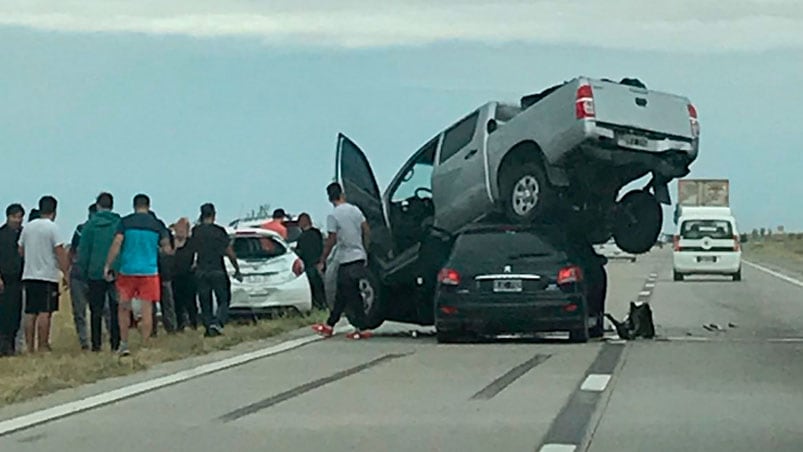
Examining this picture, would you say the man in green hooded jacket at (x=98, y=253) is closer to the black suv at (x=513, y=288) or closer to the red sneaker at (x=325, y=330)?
the red sneaker at (x=325, y=330)

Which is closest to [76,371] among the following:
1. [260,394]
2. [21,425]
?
[260,394]

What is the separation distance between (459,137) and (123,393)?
8855 mm

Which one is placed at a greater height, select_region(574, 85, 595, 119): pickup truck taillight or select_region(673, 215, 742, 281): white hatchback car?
select_region(574, 85, 595, 119): pickup truck taillight

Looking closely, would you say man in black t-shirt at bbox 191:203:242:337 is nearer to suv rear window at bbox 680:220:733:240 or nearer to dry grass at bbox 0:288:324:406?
dry grass at bbox 0:288:324:406

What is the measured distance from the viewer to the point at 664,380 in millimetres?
15602

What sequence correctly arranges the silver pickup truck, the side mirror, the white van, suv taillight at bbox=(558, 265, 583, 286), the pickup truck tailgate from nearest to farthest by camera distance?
1. suv taillight at bbox=(558, 265, 583, 286)
2. the pickup truck tailgate
3. the silver pickup truck
4. the side mirror
5. the white van

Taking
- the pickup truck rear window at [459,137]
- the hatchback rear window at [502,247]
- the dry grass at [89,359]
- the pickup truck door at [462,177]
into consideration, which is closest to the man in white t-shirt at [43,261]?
the dry grass at [89,359]

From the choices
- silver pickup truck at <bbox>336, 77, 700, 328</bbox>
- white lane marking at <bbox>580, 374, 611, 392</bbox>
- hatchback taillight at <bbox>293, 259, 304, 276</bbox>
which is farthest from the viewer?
hatchback taillight at <bbox>293, 259, 304, 276</bbox>

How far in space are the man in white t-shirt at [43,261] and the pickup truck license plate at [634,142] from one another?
666 centimetres

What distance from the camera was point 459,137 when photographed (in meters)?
22.5

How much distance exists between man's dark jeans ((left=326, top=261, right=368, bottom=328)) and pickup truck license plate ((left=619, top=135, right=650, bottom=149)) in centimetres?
346

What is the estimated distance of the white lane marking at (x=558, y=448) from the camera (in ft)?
35.3

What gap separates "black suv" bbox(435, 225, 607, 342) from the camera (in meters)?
20.1

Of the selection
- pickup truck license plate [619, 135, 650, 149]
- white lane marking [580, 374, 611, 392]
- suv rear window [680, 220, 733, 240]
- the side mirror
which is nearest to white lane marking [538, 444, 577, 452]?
white lane marking [580, 374, 611, 392]
